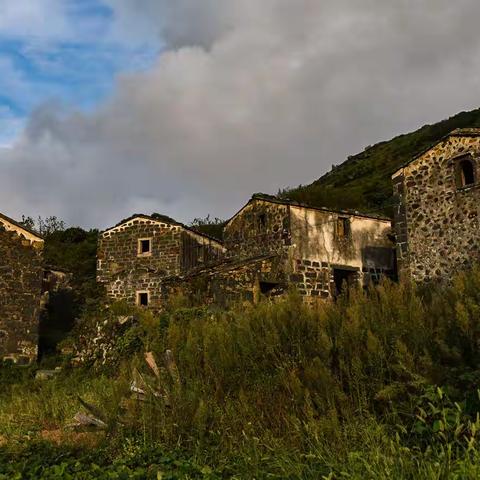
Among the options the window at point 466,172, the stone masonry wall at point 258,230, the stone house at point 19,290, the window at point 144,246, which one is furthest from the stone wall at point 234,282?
the window at point 144,246

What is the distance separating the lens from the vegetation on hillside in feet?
15.4

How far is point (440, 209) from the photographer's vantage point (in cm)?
1526

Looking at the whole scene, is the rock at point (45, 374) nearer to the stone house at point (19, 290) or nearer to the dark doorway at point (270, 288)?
the stone house at point (19, 290)

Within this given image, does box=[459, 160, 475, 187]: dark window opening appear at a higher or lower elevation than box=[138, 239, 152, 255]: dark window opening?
lower

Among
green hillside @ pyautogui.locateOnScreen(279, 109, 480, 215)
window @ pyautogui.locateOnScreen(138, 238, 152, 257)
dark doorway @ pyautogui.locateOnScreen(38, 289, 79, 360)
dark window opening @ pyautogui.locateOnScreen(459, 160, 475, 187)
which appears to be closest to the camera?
dark window opening @ pyautogui.locateOnScreen(459, 160, 475, 187)

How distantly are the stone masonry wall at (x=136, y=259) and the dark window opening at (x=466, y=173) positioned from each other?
14.4m

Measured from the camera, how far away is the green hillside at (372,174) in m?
35.9

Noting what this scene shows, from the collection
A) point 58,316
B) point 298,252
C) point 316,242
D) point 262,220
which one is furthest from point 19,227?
point 316,242

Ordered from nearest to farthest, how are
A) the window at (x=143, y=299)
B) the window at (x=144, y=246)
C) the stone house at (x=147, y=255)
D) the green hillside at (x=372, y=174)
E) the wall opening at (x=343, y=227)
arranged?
the wall opening at (x=343, y=227) → the stone house at (x=147, y=255) → the window at (x=143, y=299) → the window at (x=144, y=246) → the green hillside at (x=372, y=174)

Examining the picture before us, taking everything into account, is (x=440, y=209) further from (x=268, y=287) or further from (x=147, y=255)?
(x=147, y=255)

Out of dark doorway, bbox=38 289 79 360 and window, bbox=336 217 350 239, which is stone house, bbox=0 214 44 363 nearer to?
dark doorway, bbox=38 289 79 360

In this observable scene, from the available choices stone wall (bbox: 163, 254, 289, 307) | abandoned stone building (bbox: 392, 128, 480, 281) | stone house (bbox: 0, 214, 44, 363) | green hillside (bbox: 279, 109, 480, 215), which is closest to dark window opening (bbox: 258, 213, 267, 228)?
stone wall (bbox: 163, 254, 289, 307)

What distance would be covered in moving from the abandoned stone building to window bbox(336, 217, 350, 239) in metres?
3.98

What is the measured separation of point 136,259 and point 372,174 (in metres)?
26.8
